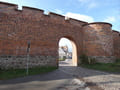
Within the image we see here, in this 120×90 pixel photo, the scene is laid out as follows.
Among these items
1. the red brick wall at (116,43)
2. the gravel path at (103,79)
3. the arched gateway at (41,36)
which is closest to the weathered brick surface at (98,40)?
the arched gateway at (41,36)

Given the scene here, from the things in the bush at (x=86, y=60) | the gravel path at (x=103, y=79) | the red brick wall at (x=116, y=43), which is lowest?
the gravel path at (x=103, y=79)

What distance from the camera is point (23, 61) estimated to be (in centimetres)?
919

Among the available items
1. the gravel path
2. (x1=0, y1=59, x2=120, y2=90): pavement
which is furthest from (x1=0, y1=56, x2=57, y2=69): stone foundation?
the gravel path

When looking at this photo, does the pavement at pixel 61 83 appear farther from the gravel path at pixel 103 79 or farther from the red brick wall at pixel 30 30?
the red brick wall at pixel 30 30

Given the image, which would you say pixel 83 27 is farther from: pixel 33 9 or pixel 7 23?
pixel 7 23

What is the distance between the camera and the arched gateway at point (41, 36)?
29.1 feet

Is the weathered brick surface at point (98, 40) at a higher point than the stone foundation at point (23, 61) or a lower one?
higher

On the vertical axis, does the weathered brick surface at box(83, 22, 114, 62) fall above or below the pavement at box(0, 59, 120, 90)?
above

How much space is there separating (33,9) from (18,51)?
17.6 ft

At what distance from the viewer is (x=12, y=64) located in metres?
8.73

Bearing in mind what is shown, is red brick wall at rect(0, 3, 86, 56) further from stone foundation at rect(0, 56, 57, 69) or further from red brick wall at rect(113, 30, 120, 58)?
red brick wall at rect(113, 30, 120, 58)

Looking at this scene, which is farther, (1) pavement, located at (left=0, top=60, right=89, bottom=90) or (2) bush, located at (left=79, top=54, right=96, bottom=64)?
(2) bush, located at (left=79, top=54, right=96, bottom=64)

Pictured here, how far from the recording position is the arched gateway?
8.87 meters

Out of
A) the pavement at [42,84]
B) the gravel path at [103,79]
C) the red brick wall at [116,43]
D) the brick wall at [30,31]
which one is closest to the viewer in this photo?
the pavement at [42,84]
